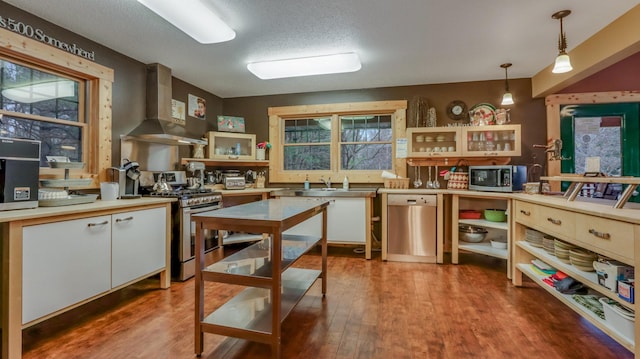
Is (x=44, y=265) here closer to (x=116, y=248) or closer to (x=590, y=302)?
(x=116, y=248)

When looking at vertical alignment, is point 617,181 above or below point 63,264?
above

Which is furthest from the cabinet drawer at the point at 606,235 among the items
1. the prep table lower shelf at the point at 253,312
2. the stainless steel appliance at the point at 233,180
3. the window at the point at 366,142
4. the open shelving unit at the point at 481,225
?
the stainless steel appliance at the point at 233,180

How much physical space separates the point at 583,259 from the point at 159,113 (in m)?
4.10

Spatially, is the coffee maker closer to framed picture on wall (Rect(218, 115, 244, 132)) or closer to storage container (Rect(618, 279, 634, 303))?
framed picture on wall (Rect(218, 115, 244, 132))

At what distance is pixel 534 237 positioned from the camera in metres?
2.73

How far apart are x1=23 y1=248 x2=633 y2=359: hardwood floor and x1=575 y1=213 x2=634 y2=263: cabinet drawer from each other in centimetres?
66

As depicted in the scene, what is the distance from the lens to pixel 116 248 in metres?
2.32

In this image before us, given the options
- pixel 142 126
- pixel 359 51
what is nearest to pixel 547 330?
pixel 359 51

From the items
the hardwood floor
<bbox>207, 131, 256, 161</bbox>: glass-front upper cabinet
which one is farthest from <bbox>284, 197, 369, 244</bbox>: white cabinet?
<bbox>207, 131, 256, 161</bbox>: glass-front upper cabinet

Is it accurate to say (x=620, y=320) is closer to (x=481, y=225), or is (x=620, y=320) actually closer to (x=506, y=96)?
(x=481, y=225)

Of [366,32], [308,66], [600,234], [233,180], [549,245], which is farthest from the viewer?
[233,180]

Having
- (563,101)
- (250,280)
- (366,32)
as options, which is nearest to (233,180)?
(366,32)

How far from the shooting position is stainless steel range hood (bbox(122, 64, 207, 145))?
324 cm

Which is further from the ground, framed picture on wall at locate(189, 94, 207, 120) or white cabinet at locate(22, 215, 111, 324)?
framed picture on wall at locate(189, 94, 207, 120)
